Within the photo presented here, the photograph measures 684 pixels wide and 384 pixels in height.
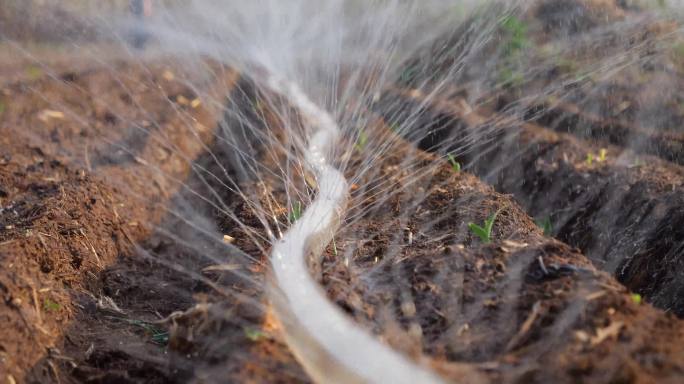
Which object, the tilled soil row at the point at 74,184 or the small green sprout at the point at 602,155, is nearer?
the tilled soil row at the point at 74,184

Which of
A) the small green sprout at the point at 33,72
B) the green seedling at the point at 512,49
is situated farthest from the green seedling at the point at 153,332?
the green seedling at the point at 512,49

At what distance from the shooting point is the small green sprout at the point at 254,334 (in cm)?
211

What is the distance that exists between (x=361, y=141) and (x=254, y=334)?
3231 millimetres

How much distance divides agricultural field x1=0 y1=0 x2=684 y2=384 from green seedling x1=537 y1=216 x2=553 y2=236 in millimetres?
21

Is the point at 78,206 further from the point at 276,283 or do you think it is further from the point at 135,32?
the point at 135,32

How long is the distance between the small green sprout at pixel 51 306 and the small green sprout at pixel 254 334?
128 centimetres

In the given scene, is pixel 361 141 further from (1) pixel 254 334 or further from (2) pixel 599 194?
(1) pixel 254 334

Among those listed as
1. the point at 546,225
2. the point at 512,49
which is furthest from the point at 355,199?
the point at 512,49

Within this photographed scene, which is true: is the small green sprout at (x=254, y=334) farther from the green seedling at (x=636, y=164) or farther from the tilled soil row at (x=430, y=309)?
the green seedling at (x=636, y=164)

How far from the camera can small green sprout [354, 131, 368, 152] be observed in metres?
5.11

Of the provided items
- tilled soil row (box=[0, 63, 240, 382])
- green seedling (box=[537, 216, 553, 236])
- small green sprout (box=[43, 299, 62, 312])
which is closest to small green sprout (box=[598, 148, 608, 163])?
green seedling (box=[537, 216, 553, 236])

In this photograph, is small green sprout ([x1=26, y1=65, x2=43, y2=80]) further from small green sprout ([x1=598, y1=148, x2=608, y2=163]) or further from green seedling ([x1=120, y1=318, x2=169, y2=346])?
small green sprout ([x1=598, y1=148, x2=608, y2=163])

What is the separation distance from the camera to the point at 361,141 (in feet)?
16.9

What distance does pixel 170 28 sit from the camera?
31.8 ft
